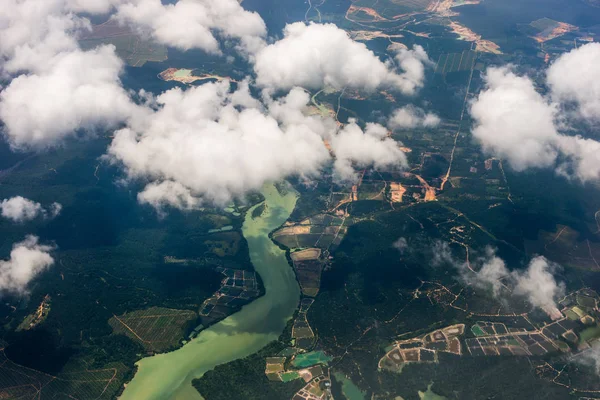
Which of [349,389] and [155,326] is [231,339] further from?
[349,389]

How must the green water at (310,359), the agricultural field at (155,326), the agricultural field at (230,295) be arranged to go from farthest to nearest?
the agricultural field at (230,295) → the agricultural field at (155,326) → the green water at (310,359)

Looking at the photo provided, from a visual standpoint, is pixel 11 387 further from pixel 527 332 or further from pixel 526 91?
pixel 526 91

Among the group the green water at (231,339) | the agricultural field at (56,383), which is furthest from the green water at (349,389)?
the agricultural field at (56,383)

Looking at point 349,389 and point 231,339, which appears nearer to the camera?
point 349,389

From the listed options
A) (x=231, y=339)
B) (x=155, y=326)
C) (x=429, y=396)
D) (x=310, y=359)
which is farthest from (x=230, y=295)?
(x=429, y=396)

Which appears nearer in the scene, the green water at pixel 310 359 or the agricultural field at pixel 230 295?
the green water at pixel 310 359

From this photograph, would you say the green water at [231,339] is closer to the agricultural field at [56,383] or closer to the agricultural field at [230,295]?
the agricultural field at [230,295]

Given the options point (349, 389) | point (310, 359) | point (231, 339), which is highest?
point (349, 389)
